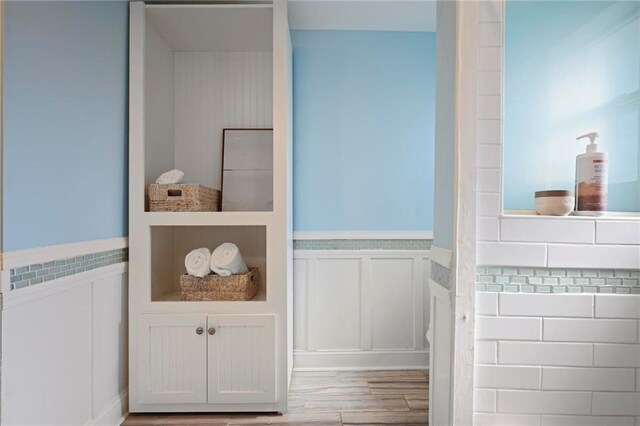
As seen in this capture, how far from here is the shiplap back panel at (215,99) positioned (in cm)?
231

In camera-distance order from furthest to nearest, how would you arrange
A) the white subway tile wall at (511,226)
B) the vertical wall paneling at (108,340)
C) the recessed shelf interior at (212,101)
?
1. the recessed shelf interior at (212,101)
2. the vertical wall paneling at (108,340)
3. the white subway tile wall at (511,226)

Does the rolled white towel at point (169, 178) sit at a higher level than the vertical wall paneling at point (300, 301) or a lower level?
higher

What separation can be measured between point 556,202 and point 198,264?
1.58 metres

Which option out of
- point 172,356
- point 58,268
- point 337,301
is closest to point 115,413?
point 172,356

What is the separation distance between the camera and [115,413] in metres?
1.82

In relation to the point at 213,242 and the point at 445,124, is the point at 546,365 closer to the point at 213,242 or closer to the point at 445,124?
the point at 445,124

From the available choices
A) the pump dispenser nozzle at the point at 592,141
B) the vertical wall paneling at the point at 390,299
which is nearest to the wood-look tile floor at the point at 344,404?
the vertical wall paneling at the point at 390,299

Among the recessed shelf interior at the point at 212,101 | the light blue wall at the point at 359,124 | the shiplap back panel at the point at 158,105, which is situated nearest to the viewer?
the shiplap back panel at the point at 158,105

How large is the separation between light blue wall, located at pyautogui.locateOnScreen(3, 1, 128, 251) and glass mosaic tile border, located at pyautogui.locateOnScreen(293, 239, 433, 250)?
1.06 m

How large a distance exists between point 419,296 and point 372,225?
0.56 meters

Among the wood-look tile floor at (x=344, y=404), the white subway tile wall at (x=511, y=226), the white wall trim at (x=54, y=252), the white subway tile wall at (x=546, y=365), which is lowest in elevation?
the wood-look tile floor at (x=344, y=404)

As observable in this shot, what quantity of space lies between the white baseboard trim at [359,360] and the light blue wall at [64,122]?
1.37m

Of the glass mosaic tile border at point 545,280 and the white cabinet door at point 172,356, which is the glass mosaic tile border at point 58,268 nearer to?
the white cabinet door at point 172,356

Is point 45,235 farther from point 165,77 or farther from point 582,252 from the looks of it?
point 582,252
